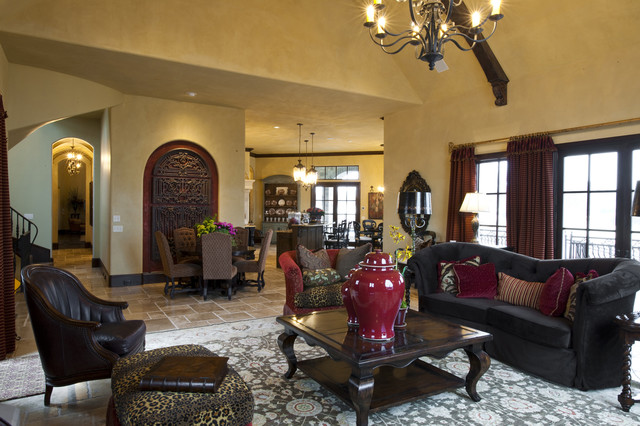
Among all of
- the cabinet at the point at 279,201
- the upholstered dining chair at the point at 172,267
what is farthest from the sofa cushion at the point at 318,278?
the cabinet at the point at 279,201

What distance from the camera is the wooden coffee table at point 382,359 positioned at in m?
2.58

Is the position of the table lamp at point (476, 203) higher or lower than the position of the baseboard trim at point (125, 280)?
higher

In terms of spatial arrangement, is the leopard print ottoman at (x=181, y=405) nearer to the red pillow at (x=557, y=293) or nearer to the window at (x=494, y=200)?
the red pillow at (x=557, y=293)

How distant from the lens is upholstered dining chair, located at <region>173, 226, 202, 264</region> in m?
7.25

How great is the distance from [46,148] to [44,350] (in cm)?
835

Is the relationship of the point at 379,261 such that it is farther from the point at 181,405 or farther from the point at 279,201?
the point at 279,201

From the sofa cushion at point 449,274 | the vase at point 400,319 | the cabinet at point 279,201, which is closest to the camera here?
the vase at point 400,319

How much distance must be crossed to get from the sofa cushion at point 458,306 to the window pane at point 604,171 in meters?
2.22

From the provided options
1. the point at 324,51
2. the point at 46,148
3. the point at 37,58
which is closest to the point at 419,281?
the point at 324,51

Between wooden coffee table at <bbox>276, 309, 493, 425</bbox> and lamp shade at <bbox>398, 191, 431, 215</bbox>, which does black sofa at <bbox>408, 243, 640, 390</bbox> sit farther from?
lamp shade at <bbox>398, 191, 431, 215</bbox>

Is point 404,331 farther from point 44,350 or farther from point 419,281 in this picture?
point 44,350

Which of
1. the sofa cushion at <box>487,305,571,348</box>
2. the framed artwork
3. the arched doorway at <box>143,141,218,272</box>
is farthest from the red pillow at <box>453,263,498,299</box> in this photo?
the framed artwork

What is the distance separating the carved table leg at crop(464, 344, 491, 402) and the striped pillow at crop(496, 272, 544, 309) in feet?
4.16

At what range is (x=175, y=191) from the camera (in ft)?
26.1
